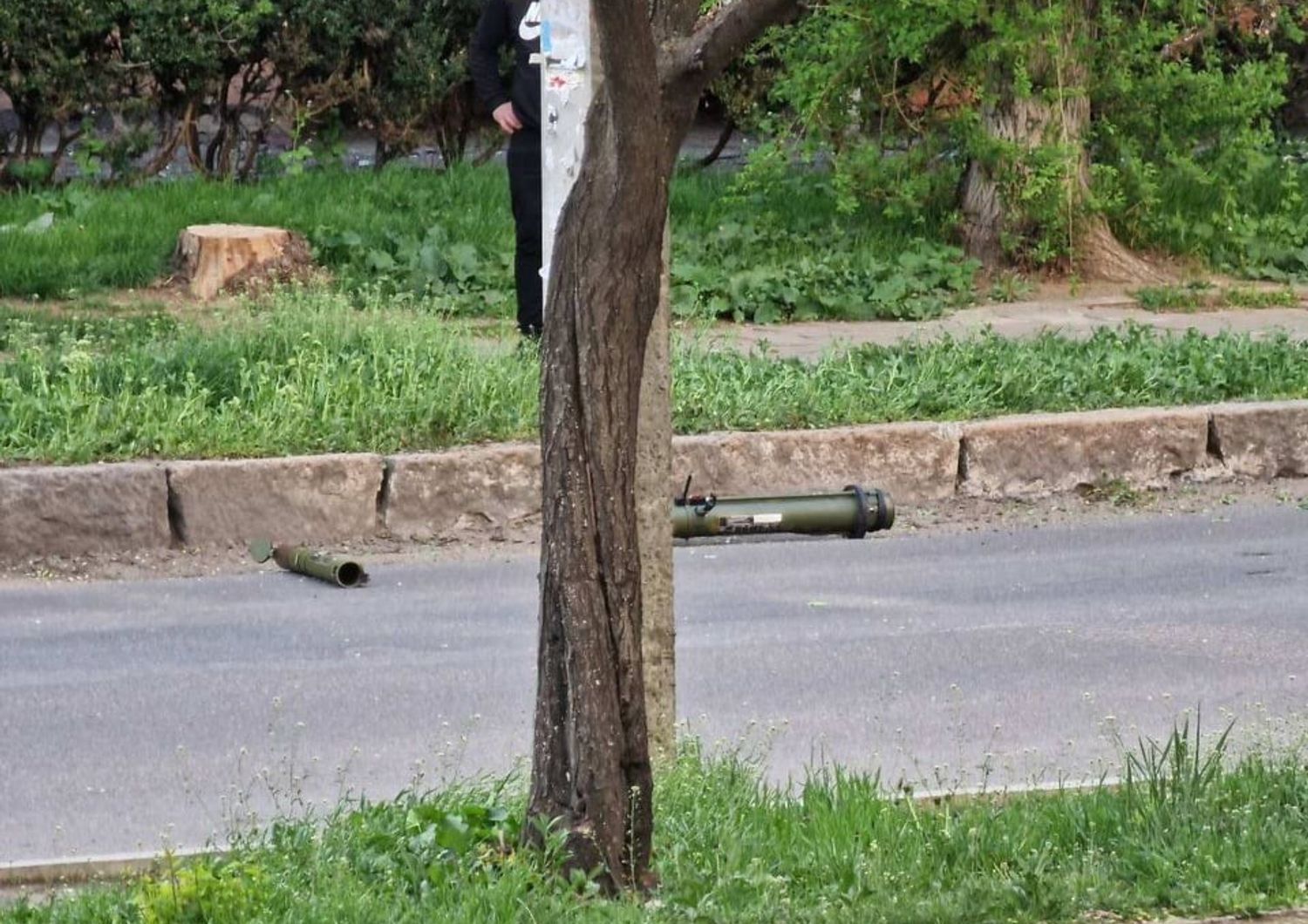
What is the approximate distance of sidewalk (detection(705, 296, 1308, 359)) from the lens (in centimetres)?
1115

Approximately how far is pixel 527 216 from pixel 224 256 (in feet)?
7.79

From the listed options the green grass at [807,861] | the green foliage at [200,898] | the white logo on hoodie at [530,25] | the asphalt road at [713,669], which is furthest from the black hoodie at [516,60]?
the green foliage at [200,898]

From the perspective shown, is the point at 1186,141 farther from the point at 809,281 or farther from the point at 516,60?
the point at 516,60

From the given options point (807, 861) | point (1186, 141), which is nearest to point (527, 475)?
point (807, 861)

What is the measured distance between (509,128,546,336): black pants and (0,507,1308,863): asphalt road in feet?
7.43

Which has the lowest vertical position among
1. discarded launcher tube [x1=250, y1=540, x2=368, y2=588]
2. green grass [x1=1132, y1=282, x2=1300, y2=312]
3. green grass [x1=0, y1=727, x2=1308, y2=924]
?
discarded launcher tube [x1=250, y1=540, x2=368, y2=588]

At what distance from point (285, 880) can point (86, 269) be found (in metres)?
8.29

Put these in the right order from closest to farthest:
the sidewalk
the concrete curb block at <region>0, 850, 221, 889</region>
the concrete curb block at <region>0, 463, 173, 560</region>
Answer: the concrete curb block at <region>0, 850, 221, 889</region> < the concrete curb block at <region>0, 463, 173, 560</region> < the sidewalk

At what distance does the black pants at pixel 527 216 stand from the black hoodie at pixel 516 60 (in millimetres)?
96

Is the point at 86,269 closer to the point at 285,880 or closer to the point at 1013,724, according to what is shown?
the point at 1013,724

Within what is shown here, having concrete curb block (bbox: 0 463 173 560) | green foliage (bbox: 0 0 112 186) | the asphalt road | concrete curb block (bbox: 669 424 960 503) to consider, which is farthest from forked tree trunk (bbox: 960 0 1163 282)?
concrete curb block (bbox: 0 463 173 560)

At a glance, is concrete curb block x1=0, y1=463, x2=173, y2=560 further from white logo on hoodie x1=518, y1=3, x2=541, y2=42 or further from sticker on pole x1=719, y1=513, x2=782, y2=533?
white logo on hoodie x1=518, y1=3, x2=541, y2=42

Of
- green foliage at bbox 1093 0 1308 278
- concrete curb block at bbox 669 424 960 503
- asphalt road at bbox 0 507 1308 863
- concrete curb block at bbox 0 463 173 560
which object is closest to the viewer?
asphalt road at bbox 0 507 1308 863

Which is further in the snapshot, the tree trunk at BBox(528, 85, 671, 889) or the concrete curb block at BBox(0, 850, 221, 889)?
the concrete curb block at BBox(0, 850, 221, 889)
